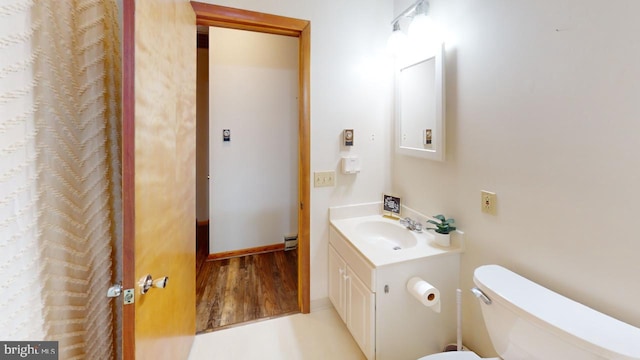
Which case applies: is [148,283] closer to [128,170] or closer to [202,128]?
[128,170]

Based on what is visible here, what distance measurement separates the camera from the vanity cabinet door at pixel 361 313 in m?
1.42

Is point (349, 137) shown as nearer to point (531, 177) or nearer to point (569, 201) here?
point (531, 177)

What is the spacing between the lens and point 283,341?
1.78 meters

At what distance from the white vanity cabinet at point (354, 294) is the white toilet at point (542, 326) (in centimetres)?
40

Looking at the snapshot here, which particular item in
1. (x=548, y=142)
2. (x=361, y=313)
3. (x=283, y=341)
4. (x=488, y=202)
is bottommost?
(x=283, y=341)

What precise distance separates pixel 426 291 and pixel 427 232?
554 mm

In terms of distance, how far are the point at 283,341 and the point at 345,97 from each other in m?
1.80

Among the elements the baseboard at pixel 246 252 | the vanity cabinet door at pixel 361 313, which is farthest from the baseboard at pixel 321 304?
the baseboard at pixel 246 252

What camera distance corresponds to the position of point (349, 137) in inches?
80.0

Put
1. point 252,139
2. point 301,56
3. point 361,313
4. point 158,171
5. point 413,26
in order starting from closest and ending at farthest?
point 158,171, point 361,313, point 413,26, point 301,56, point 252,139

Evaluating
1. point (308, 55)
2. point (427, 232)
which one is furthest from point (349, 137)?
point (427, 232)

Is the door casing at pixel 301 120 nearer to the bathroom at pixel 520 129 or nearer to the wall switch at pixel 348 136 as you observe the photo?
the bathroom at pixel 520 129

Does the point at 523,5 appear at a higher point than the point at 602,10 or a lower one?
higher

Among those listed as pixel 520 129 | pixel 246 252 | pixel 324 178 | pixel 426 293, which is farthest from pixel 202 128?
pixel 520 129
